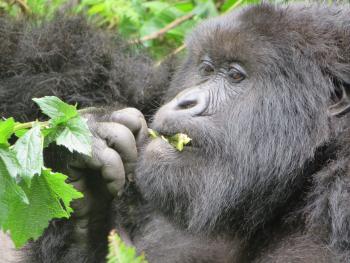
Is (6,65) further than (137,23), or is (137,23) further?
(137,23)

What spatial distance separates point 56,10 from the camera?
415cm

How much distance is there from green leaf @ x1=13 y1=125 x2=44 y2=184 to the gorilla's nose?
24.2 inches

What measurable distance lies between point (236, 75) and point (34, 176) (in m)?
1.01

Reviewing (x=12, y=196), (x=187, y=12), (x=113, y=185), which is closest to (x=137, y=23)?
(x=187, y=12)

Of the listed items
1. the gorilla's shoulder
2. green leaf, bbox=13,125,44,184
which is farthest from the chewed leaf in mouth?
the gorilla's shoulder

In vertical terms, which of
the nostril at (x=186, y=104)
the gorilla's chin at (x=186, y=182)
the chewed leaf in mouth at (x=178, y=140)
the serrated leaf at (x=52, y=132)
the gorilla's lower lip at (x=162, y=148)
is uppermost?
the nostril at (x=186, y=104)

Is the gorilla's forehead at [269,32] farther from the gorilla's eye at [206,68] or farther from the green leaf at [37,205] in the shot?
the green leaf at [37,205]

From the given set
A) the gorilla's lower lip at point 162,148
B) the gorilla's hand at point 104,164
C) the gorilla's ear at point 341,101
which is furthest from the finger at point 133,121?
the gorilla's ear at point 341,101

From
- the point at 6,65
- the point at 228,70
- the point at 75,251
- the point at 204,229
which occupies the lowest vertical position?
the point at 75,251

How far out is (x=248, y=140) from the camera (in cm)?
293

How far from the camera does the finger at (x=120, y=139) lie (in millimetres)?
3031

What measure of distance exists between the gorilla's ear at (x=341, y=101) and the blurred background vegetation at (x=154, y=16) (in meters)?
1.76

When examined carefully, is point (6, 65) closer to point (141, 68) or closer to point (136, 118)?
point (141, 68)

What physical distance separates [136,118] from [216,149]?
1.52ft
